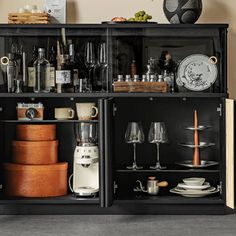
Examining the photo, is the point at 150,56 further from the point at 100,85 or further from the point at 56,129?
the point at 56,129

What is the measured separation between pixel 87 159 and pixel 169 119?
69 cm

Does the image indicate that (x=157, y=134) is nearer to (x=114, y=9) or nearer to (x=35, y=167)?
(x=35, y=167)

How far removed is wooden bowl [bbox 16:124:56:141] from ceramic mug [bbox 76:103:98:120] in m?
0.23

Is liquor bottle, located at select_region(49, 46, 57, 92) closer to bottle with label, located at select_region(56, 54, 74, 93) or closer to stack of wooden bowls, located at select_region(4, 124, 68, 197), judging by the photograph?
bottle with label, located at select_region(56, 54, 74, 93)

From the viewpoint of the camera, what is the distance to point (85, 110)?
4.97m

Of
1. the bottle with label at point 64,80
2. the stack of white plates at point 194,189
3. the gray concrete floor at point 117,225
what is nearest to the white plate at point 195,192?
the stack of white plates at point 194,189

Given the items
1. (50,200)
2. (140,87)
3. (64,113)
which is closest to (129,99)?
(140,87)

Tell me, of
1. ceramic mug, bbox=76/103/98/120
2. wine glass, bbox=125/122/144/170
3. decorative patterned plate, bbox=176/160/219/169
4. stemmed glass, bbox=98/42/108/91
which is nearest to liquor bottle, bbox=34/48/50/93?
ceramic mug, bbox=76/103/98/120

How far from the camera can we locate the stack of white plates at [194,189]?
4.91 metres

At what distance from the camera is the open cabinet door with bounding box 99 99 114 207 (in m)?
4.67

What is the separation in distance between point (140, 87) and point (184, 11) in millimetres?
606

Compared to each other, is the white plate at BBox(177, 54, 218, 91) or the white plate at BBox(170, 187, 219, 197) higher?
the white plate at BBox(177, 54, 218, 91)

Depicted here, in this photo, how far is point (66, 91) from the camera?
4.91m

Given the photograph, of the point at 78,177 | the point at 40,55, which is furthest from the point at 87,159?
the point at 40,55
